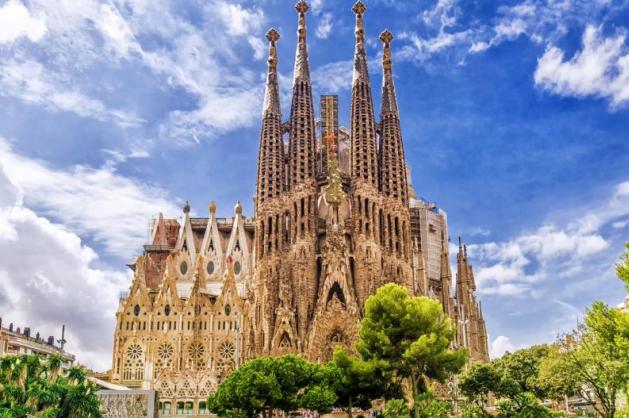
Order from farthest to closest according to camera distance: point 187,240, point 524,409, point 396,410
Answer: point 187,240
point 524,409
point 396,410

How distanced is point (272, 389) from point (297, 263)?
1868cm

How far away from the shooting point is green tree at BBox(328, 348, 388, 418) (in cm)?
2966

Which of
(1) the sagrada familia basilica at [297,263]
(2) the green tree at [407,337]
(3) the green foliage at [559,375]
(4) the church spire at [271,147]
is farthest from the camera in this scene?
(4) the church spire at [271,147]

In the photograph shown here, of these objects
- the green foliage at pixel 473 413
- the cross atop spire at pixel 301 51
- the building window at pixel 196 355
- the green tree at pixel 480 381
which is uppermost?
the cross atop spire at pixel 301 51

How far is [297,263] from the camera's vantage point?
46750mm

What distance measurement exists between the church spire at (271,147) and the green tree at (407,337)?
2011cm

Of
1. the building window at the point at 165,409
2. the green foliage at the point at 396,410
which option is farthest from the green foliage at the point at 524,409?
the building window at the point at 165,409

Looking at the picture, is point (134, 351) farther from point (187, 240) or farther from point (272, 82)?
point (272, 82)

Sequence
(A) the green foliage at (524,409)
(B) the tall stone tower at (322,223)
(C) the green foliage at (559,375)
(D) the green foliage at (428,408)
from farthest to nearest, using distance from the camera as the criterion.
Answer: (B) the tall stone tower at (322,223) < (A) the green foliage at (524,409) < (D) the green foliage at (428,408) < (C) the green foliage at (559,375)

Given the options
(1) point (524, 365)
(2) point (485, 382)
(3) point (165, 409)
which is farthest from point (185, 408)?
(1) point (524, 365)

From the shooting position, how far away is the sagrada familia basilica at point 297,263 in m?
45.8

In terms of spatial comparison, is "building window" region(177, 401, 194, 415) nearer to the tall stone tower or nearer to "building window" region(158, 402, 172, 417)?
"building window" region(158, 402, 172, 417)

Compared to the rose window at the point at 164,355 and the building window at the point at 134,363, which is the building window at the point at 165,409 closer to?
the rose window at the point at 164,355

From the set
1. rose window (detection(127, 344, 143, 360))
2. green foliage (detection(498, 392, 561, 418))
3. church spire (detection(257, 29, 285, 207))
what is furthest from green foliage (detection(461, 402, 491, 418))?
rose window (detection(127, 344, 143, 360))
